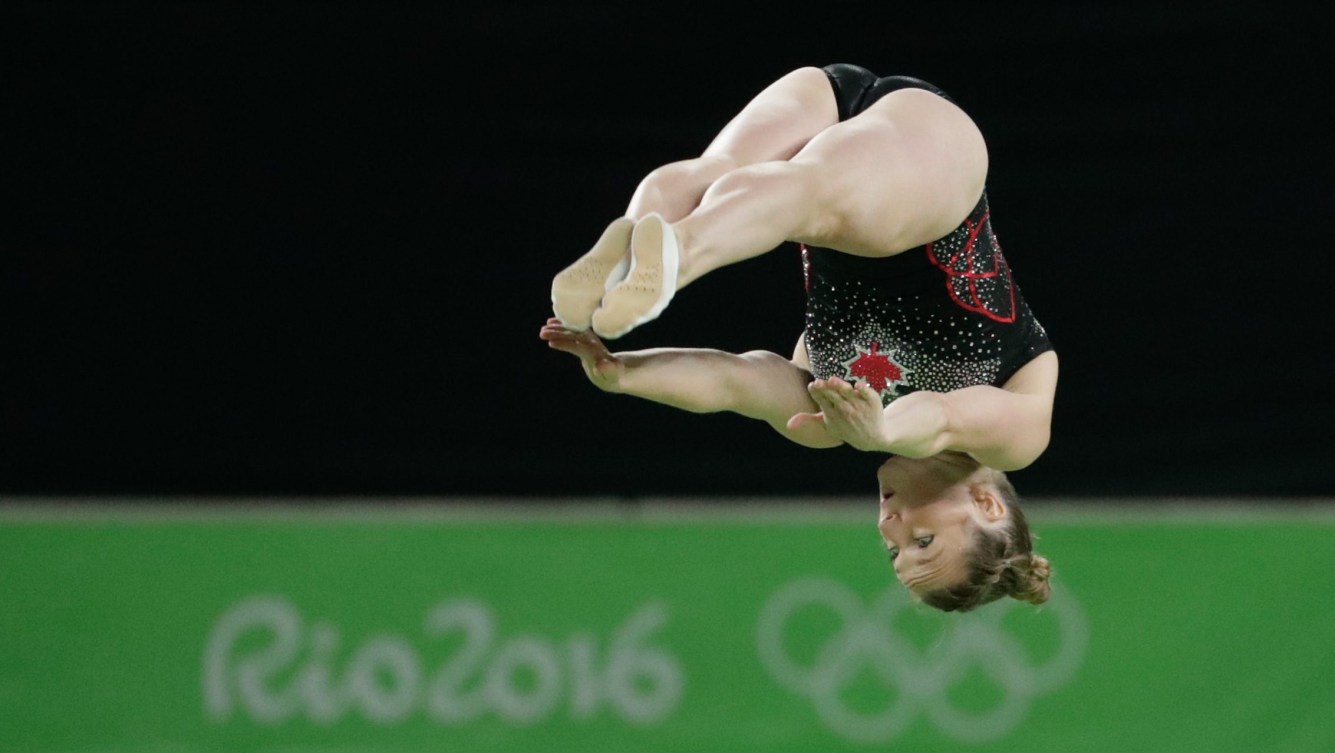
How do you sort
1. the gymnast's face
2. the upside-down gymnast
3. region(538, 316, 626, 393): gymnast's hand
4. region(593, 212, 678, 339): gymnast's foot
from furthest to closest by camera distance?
the gymnast's face → region(538, 316, 626, 393): gymnast's hand → the upside-down gymnast → region(593, 212, 678, 339): gymnast's foot

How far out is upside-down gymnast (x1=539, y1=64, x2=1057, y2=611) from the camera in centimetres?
278

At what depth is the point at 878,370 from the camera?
3.30 metres

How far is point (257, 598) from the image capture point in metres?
4.77

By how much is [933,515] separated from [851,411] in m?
0.50

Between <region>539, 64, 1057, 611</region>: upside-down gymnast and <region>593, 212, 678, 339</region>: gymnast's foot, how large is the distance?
0.06m

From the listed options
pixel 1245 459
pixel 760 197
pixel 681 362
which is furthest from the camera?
pixel 1245 459

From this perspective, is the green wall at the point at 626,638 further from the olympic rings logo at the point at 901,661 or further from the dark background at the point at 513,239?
the dark background at the point at 513,239

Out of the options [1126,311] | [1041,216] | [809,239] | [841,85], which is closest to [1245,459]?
[1126,311]

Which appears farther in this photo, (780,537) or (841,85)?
(780,537)

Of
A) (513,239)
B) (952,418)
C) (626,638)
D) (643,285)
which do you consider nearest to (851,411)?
(952,418)

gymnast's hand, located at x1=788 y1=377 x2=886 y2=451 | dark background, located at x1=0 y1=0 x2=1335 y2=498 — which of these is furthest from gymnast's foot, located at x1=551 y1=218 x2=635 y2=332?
dark background, located at x1=0 y1=0 x2=1335 y2=498

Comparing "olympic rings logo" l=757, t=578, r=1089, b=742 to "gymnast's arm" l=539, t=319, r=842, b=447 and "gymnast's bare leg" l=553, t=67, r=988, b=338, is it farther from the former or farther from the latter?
"gymnast's bare leg" l=553, t=67, r=988, b=338

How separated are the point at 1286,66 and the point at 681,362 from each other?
120 inches

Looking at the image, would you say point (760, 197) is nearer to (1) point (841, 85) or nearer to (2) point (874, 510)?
(1) point (841, 85)
